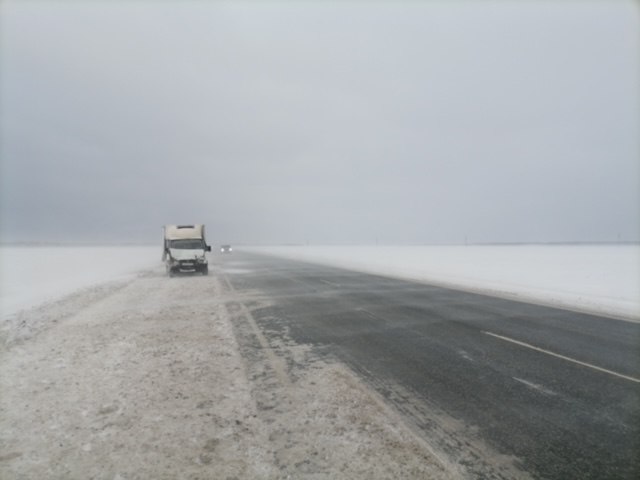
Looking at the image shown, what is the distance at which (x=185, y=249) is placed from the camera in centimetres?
2473

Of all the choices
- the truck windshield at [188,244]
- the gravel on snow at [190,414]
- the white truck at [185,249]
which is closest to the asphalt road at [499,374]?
the gravel on snow at [190,414]

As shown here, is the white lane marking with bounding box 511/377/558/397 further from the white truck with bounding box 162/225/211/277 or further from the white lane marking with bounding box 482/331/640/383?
the white truck with bounding box 162/225/211/277

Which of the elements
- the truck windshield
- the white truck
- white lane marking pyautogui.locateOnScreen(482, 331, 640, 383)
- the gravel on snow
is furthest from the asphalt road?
the truck windshield

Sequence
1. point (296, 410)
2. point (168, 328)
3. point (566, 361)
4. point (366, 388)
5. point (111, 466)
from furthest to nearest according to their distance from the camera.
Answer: point (168, 328) → point (566, 361) → point (366, 388) → point (296, 410) → point (111, 466)

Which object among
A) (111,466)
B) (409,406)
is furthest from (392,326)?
(111,466)

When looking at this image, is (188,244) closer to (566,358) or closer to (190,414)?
(190,414)

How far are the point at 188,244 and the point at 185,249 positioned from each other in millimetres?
562

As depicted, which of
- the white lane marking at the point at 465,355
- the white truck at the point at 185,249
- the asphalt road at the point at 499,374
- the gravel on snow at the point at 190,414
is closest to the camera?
the gravel on snow at the point at 190,414

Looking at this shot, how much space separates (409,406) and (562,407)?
200 cm

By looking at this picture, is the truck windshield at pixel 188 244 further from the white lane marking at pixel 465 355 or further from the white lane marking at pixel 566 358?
the white lane marking at pixel 465 355

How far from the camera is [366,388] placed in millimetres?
5355

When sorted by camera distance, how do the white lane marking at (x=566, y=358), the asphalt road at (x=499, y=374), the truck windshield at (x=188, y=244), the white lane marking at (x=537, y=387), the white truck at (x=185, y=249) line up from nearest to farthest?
1. the asphalt road at (x=499, y=374)
2. the white lane marking at (x=537, y=387)
3. the white lane marking at (x=566, y=358)
4. the white truck at (x=185, y=249)
5. the truck windshield at (x=188, y=244)

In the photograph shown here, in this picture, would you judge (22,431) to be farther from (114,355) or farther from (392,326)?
(392,326)

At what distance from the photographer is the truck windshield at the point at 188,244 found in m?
24.9
